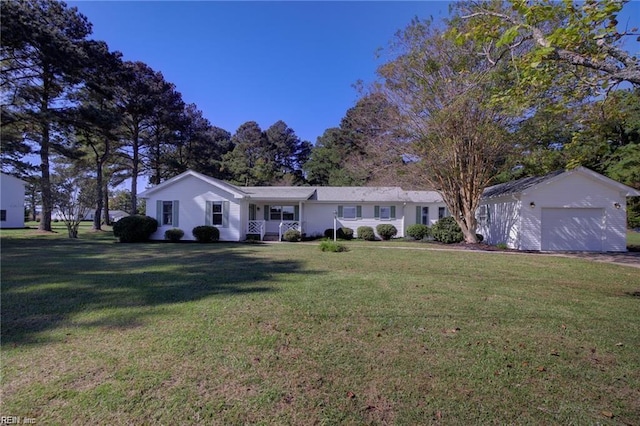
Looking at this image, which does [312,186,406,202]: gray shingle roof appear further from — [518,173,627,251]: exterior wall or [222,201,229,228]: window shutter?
[518,173,627,251]: exterior wall

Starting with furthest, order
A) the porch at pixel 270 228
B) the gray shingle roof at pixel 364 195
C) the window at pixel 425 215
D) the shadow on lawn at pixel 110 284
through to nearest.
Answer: the window at pixel 425 215, the gray shingle roof at pixel 364 195, the porch at pixel 270 228, the shadow on lawn at pixel 110 284

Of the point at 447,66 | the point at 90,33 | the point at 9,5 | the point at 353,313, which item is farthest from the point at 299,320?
the point at 90,33

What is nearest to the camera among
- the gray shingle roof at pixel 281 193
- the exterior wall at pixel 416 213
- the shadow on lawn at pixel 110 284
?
the shadow on lawn at pixel 110 284

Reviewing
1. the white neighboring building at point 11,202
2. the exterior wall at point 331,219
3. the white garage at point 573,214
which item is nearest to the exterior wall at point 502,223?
the white garage at point 573,214

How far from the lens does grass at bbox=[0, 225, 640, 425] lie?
2.70 metres

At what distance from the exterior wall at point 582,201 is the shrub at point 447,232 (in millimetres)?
3338

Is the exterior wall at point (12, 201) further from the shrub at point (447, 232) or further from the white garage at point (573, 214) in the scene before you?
the white garage at point (573, 214)

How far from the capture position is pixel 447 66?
1380 centimetres

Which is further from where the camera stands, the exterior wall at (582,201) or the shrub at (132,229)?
the shrub at (132,229)

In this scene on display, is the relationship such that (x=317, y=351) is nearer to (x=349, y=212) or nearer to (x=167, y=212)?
(x=167, y=212)

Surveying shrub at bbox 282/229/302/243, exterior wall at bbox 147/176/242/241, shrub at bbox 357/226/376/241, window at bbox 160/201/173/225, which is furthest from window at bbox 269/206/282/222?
window at bbox 160/201/173/225

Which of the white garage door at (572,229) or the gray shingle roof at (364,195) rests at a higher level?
the gray shingle roof at (364,195)

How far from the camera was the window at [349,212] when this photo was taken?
22.5 meters

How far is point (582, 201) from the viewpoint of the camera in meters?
15.1
